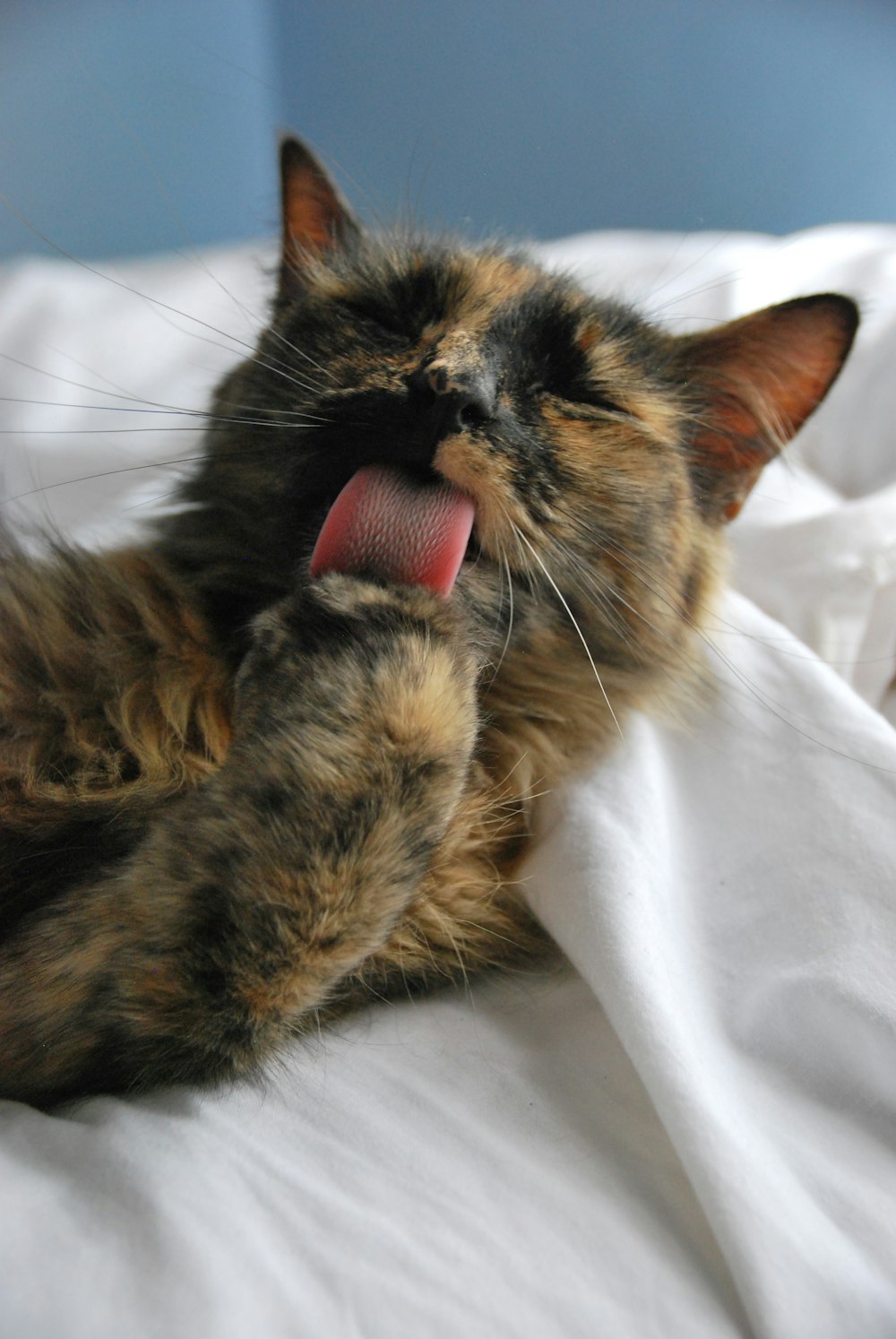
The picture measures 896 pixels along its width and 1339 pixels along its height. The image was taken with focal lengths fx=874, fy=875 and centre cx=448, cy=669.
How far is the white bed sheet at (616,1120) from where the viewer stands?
62 centimetres

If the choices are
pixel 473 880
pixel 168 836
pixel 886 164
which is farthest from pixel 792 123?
pixel 168 836

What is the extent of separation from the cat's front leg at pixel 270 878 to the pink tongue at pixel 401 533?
37mm

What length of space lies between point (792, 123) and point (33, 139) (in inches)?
53.3

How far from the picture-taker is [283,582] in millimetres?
1038

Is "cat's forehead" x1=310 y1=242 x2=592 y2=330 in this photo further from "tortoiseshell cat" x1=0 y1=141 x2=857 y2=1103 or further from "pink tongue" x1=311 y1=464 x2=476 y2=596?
"pink tongue" x1=311 y1=464 x2=476 y2=596

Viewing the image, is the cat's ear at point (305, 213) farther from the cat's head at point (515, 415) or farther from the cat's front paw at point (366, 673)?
the cat's front paw at point (366, 673)

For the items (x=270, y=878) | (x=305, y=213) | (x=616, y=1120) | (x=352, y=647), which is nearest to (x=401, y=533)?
(x=352, y=647)

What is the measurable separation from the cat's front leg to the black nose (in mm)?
177

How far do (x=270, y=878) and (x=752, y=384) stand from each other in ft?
3.11

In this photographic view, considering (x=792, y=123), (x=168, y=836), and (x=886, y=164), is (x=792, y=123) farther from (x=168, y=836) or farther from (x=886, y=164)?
(x=168, y=836)

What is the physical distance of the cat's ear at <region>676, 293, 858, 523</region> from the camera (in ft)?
3.84

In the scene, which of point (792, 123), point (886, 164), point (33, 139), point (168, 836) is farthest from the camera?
point (886, 164)

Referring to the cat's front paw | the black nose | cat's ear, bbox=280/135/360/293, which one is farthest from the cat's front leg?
cat's ear, bbox=280/135/360/293

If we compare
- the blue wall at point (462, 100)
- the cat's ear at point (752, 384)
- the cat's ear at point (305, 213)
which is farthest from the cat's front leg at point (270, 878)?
the blue wall at point (462, 100)
